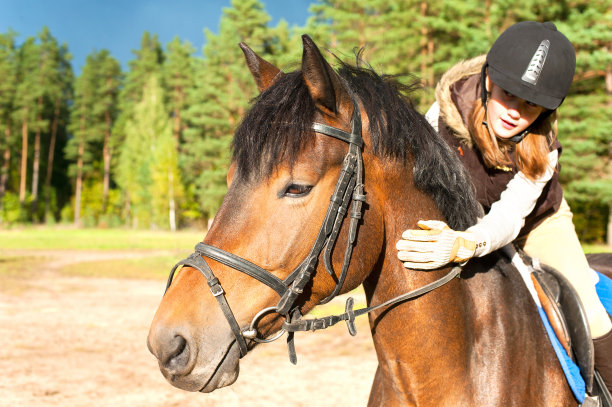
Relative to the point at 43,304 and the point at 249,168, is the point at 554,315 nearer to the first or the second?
the point at 249,168

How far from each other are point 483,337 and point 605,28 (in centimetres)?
2252

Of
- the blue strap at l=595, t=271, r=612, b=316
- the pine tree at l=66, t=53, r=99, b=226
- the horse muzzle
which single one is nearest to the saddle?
the blue strap at l=595, t=271, r=612, b=316

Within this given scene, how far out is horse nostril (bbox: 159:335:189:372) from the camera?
1589 mm

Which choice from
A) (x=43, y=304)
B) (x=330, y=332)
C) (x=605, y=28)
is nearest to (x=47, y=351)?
(x=43, y=304)

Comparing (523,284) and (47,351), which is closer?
(523,284)

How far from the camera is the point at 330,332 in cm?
922

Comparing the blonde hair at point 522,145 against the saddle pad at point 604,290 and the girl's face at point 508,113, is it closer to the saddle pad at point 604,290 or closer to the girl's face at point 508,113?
the girl's face at point 508,113

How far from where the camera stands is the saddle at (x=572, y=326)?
2113 mm

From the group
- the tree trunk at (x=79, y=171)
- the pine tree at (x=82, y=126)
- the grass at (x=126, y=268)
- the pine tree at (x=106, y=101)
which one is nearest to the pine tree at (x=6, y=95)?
the pine tree at (x=82, y=126)

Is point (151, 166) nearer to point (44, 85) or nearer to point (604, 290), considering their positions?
point (44, 85)

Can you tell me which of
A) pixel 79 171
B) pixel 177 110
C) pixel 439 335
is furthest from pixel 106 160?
pixel 439 335

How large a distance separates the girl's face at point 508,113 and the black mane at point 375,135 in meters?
0.33

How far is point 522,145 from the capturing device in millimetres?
2133

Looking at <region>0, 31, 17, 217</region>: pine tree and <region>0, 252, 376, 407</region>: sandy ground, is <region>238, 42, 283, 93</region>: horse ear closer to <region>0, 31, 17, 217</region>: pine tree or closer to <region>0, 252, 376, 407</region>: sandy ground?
<region>0, 252, 376, 407</region>: sandy ground
